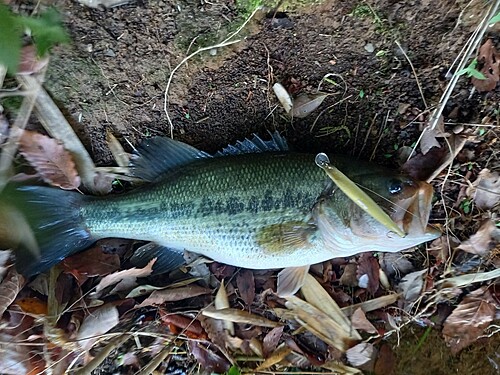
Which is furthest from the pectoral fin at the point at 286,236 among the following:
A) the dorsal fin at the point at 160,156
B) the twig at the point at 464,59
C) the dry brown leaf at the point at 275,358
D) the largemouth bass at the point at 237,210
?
the twig at the point at 464,59

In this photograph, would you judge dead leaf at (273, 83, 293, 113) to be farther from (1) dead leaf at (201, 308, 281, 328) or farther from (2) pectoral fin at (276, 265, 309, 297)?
(1) dead leaf at (201, 308, 281, 328)

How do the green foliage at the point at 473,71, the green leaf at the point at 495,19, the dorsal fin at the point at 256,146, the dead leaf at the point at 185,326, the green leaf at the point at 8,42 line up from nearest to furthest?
the green leaf at the point at 8,42
the green leaf at the point at 495,19
the green foliage at the point at 473,71
the dorsal fin at the point at 256,146
the dead leaf at the point at 185,326

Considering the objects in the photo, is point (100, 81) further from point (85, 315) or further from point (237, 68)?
point (85, 315)

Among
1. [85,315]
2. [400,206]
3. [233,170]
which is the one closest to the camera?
[400,206]

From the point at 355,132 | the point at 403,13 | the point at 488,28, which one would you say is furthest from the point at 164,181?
the point at 488,28

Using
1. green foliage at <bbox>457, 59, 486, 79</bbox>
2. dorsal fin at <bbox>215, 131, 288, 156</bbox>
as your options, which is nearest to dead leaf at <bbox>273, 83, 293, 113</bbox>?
dorsal fin at <bbox>215, 131, 288, 156</bbox>

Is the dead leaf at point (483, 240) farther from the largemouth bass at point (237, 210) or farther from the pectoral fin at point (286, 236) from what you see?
the pectoral fin at point (286, 236)
